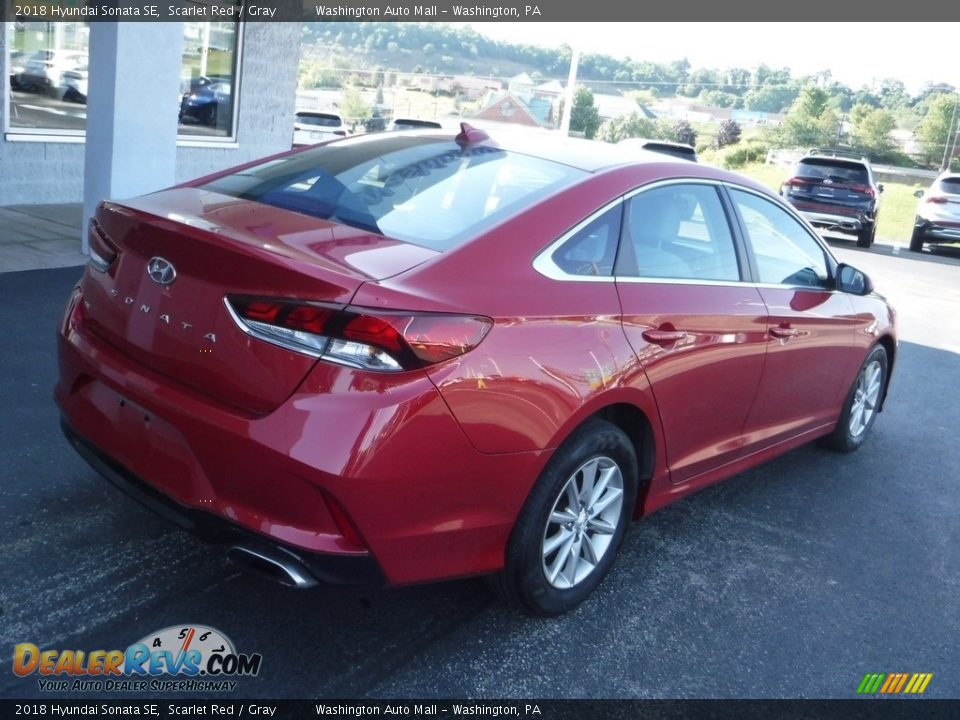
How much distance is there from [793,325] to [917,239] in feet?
57.6

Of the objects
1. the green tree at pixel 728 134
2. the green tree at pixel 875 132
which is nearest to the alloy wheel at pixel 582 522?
the green tree at pixel 875 132

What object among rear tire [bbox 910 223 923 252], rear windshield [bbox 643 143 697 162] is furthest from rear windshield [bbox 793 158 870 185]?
rear windshield [bbox 643 143 697 162]

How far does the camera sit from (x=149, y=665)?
9.18ft

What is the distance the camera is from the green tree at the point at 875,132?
4991 cm

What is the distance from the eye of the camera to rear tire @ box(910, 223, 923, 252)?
19.7 m

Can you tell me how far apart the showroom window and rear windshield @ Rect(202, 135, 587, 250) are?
506cm

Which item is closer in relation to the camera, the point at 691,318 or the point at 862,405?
the point at 691,318

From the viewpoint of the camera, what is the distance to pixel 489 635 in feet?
10.4

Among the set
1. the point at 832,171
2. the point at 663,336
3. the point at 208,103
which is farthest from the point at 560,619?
the point at 832,171

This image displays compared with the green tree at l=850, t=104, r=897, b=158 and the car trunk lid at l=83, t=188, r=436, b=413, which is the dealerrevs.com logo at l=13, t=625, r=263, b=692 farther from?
the green tree at l=850, t=104, r=897, b=158

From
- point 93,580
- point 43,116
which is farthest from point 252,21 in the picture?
point 93,580

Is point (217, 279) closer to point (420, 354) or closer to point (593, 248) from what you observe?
point (420, 354)

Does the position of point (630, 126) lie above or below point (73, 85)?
below

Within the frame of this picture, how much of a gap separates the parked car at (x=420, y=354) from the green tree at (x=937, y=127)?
2001 inches
